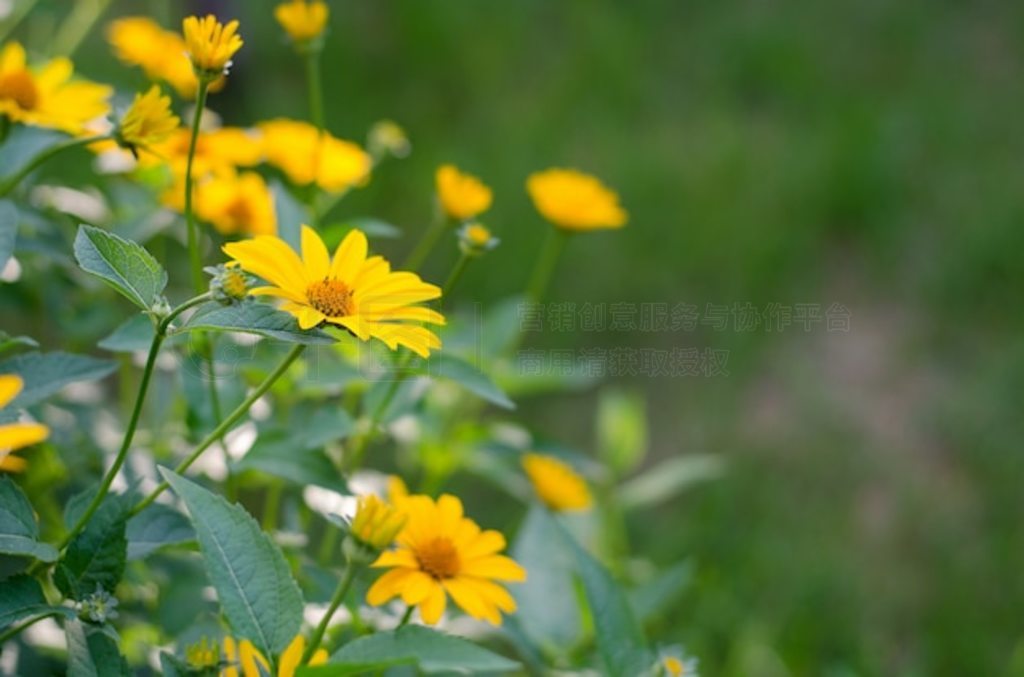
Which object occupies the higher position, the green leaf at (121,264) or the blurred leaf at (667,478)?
the green leaf at (121,264)

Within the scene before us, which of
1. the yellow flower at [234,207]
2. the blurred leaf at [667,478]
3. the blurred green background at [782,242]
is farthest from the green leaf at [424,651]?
the blurred leaf at [667,478]

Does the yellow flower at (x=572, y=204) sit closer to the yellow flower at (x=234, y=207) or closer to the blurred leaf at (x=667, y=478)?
the yellow flower at (x=234, y=207)

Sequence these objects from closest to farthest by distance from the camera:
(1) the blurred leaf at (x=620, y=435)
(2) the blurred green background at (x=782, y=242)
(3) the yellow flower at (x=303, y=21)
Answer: (3) the yellow flower at (x=303, y=21) < (1) the blurred leaf at (x=620, y=435) < (2) the blurred green background at (x=782, y=242)

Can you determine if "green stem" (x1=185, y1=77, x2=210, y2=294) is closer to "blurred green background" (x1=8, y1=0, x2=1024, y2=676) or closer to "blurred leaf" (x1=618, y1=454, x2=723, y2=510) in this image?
"blurred green background" (x1=8, y1=0, x2=1024, y2=676)

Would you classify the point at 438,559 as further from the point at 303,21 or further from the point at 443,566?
the point at 303,21

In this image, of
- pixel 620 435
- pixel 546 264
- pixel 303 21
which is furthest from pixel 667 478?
pixel 303 21
